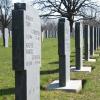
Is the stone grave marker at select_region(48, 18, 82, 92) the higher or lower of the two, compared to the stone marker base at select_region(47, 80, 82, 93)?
higher

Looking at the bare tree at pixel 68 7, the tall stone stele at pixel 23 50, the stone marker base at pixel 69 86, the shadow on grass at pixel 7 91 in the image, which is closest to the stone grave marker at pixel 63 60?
the stone marker base at pixel 69 86

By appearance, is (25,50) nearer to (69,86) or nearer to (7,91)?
(7,91)

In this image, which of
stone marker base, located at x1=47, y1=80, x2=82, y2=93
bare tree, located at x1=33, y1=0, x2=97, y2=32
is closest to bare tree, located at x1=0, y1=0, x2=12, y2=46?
bare tree, located at x1=33, y1=0, x2=97, y2=32

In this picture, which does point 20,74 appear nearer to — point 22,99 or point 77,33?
point 22,99

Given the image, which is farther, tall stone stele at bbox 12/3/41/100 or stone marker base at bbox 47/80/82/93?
stone marker base at bbox 47/80/82/93

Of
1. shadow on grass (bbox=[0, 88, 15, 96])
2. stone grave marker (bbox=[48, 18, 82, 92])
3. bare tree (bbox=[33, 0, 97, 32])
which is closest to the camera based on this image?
shadow on grass (bbox=[0, 88, 15, 96])

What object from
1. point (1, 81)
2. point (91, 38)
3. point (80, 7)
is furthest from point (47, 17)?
point (1, 81)

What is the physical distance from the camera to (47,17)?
182 ft

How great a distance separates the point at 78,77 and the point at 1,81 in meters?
2.54

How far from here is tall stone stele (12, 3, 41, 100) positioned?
588 cm

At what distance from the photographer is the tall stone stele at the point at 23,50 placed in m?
5.88

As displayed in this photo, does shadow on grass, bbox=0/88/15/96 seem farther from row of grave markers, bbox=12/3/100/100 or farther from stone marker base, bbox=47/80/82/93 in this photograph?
row of grave markers, bbox=12/3/100/100

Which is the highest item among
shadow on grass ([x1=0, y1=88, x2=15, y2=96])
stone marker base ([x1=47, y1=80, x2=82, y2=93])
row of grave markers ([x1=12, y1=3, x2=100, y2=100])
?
row of grave markers ([x1=12, y1=3, x2=100, y2=100])

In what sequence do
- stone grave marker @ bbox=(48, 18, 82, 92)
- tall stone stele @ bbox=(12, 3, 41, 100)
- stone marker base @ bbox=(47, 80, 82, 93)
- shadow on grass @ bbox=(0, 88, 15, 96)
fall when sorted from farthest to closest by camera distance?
stone grave marker @ bbox=(48, 18, 82, 92), stone marker base @ bbox=(47, 80, 82, 93), shadow on grass @ bbox=(0, 88, 15, 96), tall stone stele @ bbox=(12, 3, 41, 100)
